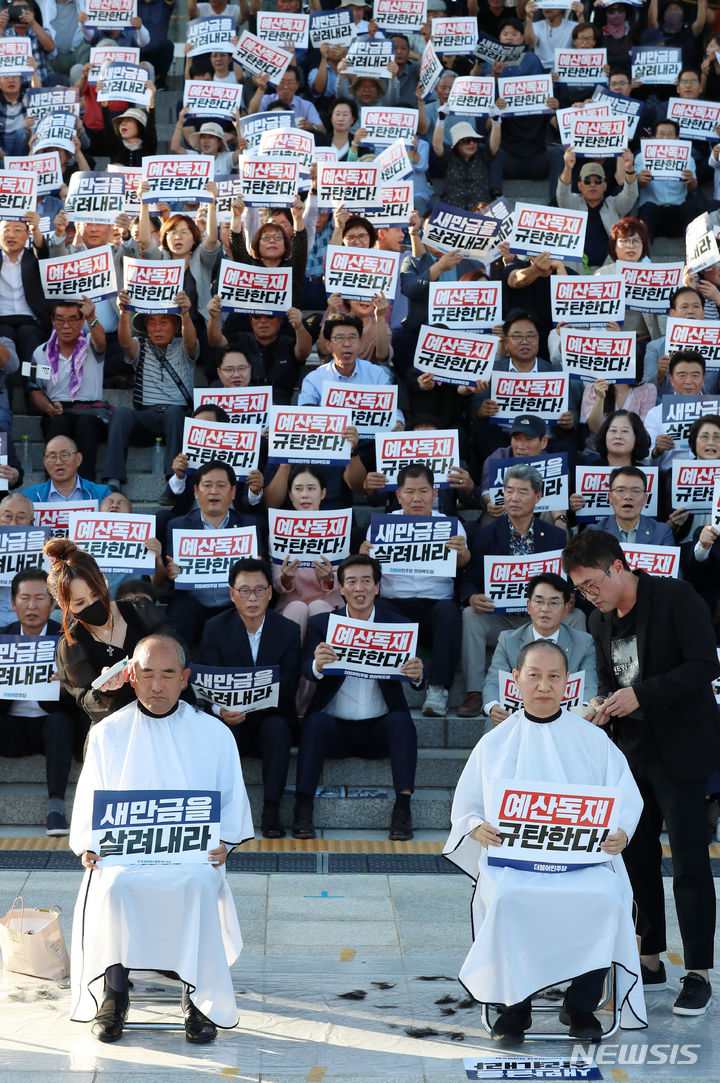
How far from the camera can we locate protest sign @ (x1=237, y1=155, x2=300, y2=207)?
1148cm

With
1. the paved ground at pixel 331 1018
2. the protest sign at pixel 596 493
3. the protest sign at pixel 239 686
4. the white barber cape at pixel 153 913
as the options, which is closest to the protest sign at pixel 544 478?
the protest sign at pixel 596 493

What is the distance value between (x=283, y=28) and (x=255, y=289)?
5.12m

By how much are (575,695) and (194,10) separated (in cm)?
999

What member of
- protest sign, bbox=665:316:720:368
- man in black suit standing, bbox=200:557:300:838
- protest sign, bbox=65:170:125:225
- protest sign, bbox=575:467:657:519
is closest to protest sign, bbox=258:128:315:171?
protest sign, bbox=65:170:125:225

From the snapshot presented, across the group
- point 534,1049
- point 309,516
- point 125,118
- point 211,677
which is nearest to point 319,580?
point 309,516

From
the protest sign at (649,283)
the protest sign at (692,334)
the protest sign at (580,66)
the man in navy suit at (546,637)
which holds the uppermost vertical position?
the protest sign at (580,66)

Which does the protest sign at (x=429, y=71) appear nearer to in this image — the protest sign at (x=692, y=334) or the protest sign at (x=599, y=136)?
the protest sign at (x=599, y=136)

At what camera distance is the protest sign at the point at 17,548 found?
28.3ft

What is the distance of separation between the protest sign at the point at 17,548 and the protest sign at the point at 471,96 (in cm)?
658

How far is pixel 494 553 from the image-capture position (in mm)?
8930

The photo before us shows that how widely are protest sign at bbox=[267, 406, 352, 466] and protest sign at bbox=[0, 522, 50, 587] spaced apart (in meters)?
1.59

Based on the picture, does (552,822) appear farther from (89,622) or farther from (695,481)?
(695,481)

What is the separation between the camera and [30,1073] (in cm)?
503

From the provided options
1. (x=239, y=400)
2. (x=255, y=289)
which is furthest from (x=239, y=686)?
(x=255, y=289)
